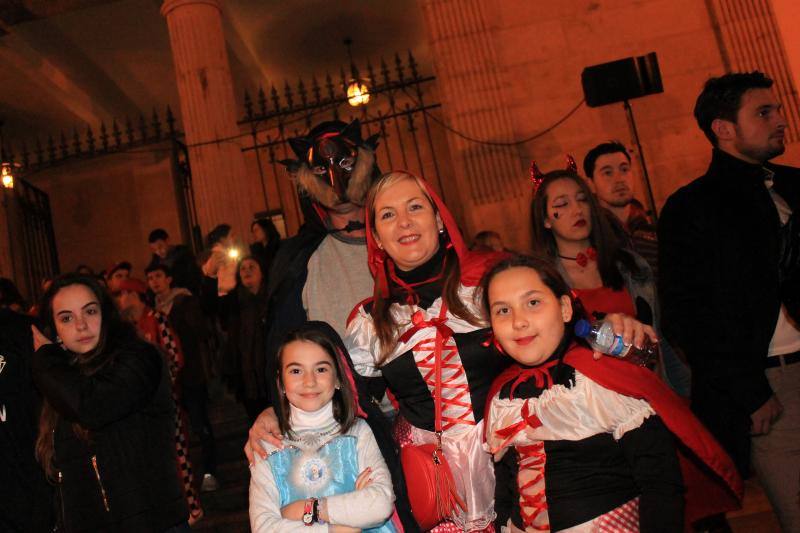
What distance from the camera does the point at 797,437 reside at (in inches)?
93.7

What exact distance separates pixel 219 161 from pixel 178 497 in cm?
689

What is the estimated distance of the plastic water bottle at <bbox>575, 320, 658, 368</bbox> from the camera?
1.92 meters

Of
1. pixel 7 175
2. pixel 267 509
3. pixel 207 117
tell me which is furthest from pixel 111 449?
pixel 7 175

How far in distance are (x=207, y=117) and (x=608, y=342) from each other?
8202 millimetres

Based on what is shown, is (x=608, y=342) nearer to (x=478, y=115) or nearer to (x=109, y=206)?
(x=478, y=115)

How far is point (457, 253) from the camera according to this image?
2.38 metres

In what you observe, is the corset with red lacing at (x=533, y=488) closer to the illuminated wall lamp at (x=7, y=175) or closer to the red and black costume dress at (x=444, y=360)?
the red and black costume dress at (x=444, y=360)

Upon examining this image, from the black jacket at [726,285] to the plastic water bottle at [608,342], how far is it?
2.04 feet

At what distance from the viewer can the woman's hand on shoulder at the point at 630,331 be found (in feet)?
6.35

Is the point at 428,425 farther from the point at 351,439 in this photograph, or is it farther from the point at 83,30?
the point at 83,30

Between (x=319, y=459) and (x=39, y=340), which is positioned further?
(x=39, y=340)

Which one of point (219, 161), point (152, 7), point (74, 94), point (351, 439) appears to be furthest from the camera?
point (74, 94)

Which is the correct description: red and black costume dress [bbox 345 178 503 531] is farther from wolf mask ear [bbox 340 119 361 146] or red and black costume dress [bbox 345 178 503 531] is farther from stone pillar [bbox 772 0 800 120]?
stone pillar [bbox 772 0 800 120]

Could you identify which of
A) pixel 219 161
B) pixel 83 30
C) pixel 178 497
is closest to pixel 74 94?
pixel 83 30
